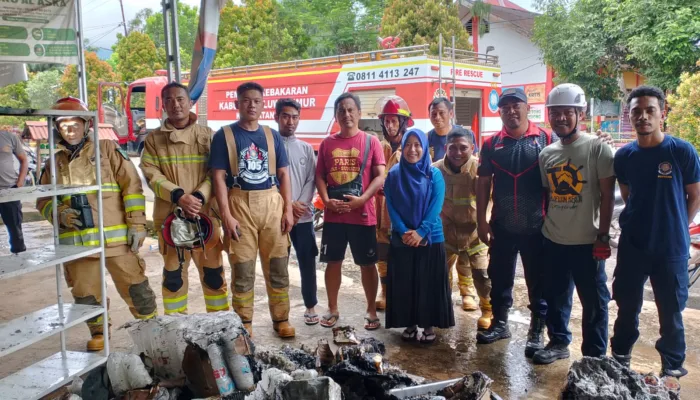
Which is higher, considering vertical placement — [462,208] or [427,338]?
[462,208]

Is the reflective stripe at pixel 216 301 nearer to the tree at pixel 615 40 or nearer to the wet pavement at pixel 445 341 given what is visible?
the wet pavement at pixel 445 341

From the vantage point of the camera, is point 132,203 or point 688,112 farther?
point 688,112

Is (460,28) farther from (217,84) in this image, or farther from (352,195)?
(352,195)

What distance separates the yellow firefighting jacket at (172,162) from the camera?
151 inches

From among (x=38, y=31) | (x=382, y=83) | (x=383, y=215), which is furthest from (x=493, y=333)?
(x=382, y=83)

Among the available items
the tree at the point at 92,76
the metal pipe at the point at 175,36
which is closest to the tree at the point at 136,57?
the tree at the point at 92,76

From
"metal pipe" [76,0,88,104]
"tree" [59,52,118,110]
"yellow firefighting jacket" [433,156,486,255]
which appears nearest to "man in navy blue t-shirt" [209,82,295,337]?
"metal pipe" [76,0,88,104]

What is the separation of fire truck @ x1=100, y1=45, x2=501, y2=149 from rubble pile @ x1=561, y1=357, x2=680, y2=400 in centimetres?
780

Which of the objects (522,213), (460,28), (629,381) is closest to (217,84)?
(460,28)

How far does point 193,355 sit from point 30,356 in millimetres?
1975

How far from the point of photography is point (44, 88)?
29.5m

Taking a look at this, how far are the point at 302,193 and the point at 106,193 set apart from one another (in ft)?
5.03

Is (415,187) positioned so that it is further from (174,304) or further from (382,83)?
(382,83)

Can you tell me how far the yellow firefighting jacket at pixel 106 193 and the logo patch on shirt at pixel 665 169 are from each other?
11.1ft
